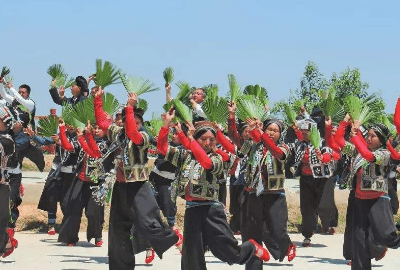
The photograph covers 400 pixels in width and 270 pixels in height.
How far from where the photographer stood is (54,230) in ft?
55.4

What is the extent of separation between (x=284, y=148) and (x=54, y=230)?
19.4 ft

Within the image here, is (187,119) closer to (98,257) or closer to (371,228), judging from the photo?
(371,228)

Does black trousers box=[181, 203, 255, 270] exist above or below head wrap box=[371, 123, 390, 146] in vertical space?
below

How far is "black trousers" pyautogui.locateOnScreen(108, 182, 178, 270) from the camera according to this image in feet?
36.0

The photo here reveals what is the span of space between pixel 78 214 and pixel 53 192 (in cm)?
144

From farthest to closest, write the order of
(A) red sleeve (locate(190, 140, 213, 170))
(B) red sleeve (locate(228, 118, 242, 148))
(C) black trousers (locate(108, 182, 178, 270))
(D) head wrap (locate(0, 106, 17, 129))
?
(B) red sleeve (locate(228, 118, 242, 148))
(D) head wrap (locate(0, 106, 17, 129))
(C) black trousers (locate(108, 182, 178, 270))
(A) red sleeve (locate(190, 140, 213, 170))

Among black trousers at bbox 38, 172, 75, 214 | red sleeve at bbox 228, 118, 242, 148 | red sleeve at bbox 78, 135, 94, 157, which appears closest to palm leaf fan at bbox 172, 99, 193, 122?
red sleeve at bbox 228, 118, 242, 148

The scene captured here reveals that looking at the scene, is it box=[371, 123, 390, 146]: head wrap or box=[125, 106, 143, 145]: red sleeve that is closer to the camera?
box=[125, 106, 143, 145]: red sleeve

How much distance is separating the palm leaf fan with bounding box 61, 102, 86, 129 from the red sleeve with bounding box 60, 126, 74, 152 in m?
0.16

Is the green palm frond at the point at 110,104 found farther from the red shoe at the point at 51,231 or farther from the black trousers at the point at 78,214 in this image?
the red shoe at the point at 51,231

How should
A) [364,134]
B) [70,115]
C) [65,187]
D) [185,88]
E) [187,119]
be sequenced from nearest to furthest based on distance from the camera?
[187,119] < [185,88] < [364,134] < [70,115] < [65,187]

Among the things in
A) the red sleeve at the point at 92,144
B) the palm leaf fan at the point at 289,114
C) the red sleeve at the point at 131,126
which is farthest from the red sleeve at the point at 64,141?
the red sleeve at the point at 131,126

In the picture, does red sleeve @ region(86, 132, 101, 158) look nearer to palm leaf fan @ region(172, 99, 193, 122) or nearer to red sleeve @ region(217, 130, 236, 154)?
red sleeve @ region(217, 130, 236, 154)

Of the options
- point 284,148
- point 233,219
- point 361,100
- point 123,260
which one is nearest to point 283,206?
point 284,148
